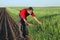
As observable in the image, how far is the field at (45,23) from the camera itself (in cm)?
398

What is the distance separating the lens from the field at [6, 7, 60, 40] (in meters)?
3.98

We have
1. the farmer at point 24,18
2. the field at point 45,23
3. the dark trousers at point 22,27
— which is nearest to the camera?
the field at point 45,23

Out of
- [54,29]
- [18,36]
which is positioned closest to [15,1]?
[18,36]

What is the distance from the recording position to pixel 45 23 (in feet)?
13.8

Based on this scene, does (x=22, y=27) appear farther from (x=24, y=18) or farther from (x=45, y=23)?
(x=45, y=23)

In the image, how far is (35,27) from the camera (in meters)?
4.31

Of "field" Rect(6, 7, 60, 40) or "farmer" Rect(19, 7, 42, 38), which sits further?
"farmer" Rect(19, 7, 42, 38)

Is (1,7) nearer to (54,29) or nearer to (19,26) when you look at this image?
(19,26)

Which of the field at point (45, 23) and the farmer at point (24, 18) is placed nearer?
the field at point (45, 23)

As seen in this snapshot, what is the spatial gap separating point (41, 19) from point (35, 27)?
0.16 m

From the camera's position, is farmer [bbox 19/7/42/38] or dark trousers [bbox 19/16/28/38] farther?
dark trousers [bbox 19/16/28/38]

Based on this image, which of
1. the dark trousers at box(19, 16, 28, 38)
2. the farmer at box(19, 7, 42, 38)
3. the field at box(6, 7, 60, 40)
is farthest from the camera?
the dark trousers at box(19, 16, 28, 38)

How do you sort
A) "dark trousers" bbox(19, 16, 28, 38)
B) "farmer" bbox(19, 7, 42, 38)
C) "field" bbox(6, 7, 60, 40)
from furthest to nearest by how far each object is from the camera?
1. "dark trousers" bbox(19, 16, 28, 38)
2. "farmer" bbox(19, 7, 42, 38)
3. "field" bbox(6, 7, 60, 40)

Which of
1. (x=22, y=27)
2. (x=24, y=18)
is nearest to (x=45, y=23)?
(x=24, y=18)
